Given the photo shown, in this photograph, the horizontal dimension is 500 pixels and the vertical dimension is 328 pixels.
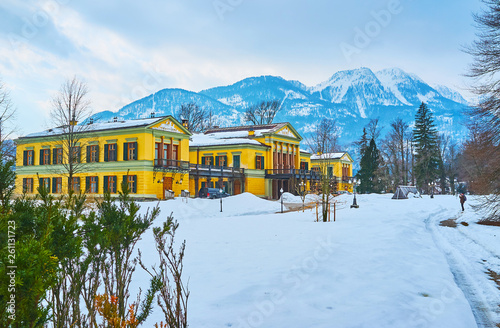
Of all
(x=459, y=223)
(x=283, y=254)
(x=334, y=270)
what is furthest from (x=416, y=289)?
(x=459, y=223)

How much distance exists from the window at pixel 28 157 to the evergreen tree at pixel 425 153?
55614 mm

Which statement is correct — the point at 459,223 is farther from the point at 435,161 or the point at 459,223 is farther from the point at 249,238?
the point at 435,161

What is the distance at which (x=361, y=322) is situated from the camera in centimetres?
609

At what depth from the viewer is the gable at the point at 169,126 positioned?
125ft

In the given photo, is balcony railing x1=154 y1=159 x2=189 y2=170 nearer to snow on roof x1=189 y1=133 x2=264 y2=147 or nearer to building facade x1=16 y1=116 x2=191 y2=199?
building facade x1=16 y1=116 x2=191 y2=199

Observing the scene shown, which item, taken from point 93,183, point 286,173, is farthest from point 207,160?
point 93,183

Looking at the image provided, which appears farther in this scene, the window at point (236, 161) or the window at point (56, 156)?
the window at point (236, 161)

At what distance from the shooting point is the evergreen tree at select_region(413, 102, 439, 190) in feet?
211

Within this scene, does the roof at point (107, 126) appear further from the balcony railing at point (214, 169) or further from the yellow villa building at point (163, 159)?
the balcony railing at point (214, 169)

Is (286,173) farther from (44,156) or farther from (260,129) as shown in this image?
(44,156)

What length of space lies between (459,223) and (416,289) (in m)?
16.4

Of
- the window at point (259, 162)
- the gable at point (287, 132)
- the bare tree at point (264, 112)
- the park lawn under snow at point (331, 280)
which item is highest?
the bare tree at point (264, 112)

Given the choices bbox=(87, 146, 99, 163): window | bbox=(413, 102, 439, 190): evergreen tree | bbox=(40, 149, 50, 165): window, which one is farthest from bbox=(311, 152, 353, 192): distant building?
bbox=(40, 149, 50, 165): window

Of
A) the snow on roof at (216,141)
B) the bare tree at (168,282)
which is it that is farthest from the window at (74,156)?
the bare tree at (168,282)
